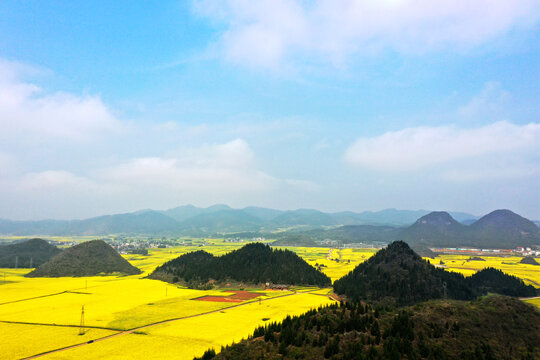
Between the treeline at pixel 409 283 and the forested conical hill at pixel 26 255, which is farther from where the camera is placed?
the forested conical hill at pixel 26 255

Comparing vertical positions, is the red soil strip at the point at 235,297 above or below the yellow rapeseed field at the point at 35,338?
below

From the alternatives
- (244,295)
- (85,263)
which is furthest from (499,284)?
(85,263)

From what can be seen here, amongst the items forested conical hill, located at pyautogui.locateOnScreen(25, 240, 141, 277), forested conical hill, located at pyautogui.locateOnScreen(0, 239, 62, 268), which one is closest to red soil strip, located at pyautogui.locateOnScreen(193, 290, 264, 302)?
forested conical hill, located at pyautogui.locateOnScreen(25, 240, 141, 277)

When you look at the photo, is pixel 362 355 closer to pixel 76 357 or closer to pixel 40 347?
pixel 76 357

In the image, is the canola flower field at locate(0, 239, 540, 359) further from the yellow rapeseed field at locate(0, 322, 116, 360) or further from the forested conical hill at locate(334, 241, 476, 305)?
the forested conical hill at locate(334, 241, 476, 305)

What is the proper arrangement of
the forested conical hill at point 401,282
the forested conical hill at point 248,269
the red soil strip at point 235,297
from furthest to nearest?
1. the forested conical hill at point 248,269
2. the red soil strip at point 235,297
3. the forested conical hill at point 401,282

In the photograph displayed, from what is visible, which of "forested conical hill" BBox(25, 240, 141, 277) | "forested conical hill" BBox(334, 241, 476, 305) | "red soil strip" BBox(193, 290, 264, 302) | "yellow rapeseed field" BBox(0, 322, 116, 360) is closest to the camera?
"yellow rapeseed field" BBox(0, 322, 116, 360)

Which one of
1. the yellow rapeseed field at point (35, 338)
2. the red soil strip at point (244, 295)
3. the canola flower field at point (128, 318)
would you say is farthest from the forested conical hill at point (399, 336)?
the red soil strip at point (244, 295)

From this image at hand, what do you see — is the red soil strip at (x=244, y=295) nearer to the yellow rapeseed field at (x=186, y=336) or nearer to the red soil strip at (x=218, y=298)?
the red soil strip at (x=218, y=298)

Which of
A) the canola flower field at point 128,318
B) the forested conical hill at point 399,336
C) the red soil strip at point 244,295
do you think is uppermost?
the forested conical hill at point 399,336
